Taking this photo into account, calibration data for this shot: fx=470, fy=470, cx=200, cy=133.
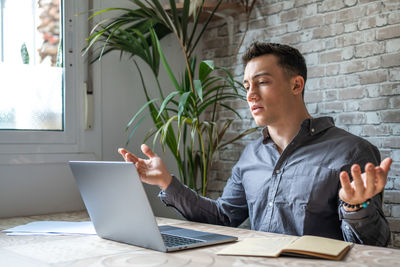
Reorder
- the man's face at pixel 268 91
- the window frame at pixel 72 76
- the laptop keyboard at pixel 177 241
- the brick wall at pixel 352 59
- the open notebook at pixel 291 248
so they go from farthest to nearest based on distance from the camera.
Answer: the window frame at pixel 72 76 < the brick wall at pixel 352 59 < the man's face at pixel 268 91 < the laptop keyboard at pixel 177 241 < the open notebook at pixel 291 248

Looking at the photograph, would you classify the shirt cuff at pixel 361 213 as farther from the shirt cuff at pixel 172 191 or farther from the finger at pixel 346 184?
the shirt cuff at pixel 172 191

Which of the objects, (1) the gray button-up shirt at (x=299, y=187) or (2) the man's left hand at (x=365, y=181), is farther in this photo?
(1) the gray button-up shirt at (x=299, y=187)

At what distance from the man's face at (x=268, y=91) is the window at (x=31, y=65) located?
1.25 m

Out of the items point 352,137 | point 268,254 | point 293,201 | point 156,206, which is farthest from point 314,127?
point 156,206

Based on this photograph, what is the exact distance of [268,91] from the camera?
2.08 m

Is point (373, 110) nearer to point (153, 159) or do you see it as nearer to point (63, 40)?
point (153, 159)

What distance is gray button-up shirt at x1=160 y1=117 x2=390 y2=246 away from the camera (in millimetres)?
1866

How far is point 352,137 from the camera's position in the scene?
193 centimetres

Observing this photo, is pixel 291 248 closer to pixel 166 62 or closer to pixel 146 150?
pixel 146 150

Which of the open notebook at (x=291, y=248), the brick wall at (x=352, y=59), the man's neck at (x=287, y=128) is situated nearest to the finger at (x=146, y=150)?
the open notebook at (x=291, y=248)

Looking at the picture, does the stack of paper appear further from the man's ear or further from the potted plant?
the man's ear

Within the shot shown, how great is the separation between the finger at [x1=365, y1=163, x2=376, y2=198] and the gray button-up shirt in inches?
15.5

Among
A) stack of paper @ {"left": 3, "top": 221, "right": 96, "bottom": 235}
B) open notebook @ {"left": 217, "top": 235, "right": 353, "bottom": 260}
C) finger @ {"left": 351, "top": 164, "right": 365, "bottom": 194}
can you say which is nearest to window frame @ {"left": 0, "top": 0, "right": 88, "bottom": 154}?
stack of paper @ {"left": 3, "top": 221, "right": 96, "bottom": 235}

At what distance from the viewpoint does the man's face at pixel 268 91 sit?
6.81 ft
